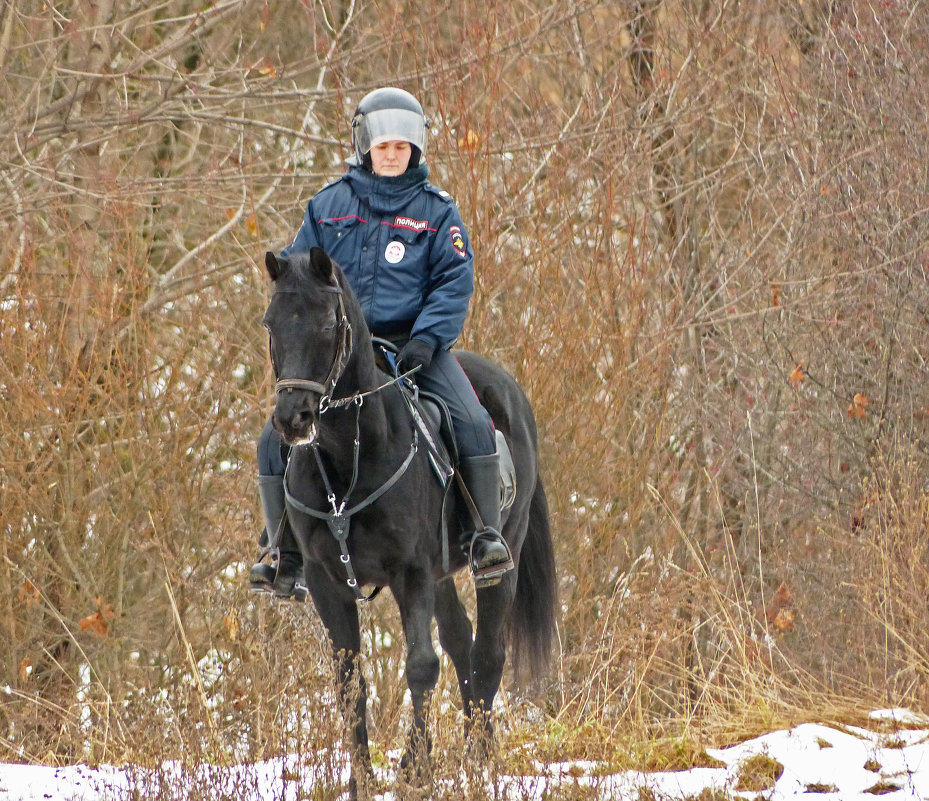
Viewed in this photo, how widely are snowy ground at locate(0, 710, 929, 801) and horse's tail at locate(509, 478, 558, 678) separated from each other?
96 cm

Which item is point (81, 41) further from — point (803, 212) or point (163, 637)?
point (803, 212)

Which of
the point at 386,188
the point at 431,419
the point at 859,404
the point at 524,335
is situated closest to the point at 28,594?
the point at 524,335

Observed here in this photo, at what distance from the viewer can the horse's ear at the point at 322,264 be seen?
458cm

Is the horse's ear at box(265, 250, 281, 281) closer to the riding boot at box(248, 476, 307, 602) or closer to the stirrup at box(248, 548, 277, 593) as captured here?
the riding boot at box(248, 476, 307, 602)

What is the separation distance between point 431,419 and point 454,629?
124 cm

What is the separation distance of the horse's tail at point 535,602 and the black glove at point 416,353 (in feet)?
5.39

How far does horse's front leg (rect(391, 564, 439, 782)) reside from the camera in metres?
4.91

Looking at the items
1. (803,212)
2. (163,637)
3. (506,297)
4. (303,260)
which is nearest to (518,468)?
(303,260)

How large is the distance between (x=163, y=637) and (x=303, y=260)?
566cm

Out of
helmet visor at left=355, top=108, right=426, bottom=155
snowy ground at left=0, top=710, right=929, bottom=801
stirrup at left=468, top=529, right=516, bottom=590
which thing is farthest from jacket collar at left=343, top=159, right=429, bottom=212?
snowy ground at left=0, top=710, right=929, bottom=801

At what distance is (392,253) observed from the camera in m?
5.34

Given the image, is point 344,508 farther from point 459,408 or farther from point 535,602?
point 535,602

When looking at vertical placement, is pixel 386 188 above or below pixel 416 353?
above

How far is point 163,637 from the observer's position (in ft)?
31.4
